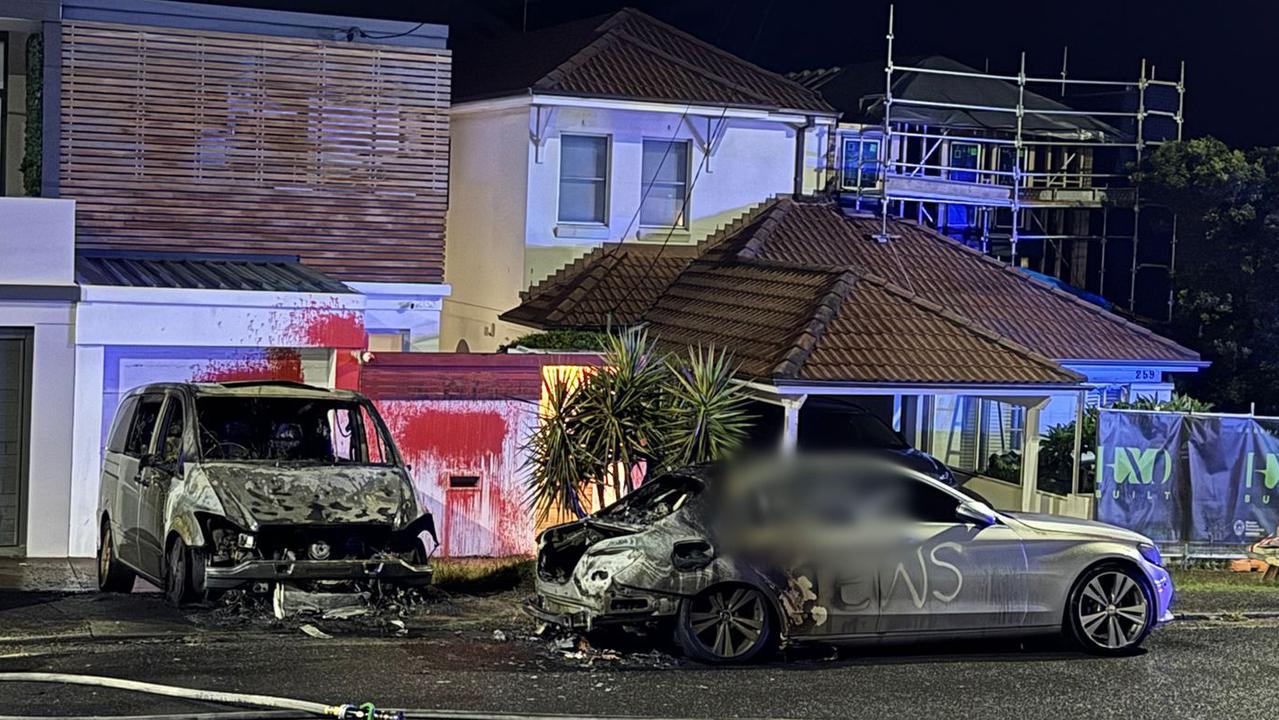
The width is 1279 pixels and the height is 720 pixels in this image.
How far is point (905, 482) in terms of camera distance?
12.6m

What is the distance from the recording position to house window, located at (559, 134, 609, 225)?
2698 cm

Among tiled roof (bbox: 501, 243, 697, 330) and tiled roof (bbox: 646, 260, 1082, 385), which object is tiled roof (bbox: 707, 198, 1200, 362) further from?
tiled roof (bbox: 646, 260, 1082, 385)

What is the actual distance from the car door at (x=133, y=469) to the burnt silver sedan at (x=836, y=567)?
368cm

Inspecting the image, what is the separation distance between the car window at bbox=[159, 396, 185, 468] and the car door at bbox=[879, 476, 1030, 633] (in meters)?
5.91

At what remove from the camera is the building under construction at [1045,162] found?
115 ft

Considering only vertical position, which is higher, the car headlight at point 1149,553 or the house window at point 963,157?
the house window at point 963,157

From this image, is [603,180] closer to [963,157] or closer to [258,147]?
[258,147]

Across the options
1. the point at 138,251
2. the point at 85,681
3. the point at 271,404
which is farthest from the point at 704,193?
the point at 85,681

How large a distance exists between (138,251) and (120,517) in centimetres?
713

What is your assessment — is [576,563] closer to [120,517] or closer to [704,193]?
[120,517]

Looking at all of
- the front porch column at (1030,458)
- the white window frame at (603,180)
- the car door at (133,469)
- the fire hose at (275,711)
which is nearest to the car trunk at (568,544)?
the fire hose at (275,711)

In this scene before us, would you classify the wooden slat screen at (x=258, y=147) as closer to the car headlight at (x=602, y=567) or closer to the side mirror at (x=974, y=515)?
the car headlight at (x=602, y=567)

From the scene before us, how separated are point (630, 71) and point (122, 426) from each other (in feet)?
47.1

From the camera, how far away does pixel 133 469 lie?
14359 millimetres
